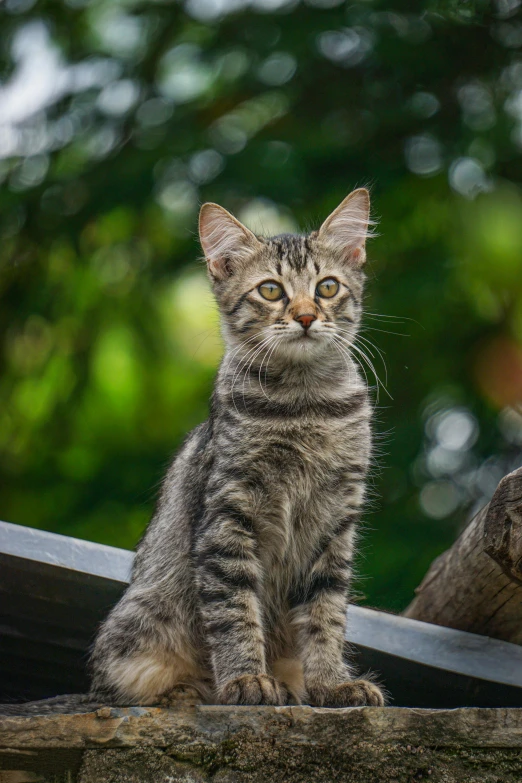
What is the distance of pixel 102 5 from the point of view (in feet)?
18.1

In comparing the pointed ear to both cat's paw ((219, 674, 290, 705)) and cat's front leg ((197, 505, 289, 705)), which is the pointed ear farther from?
cat's paw ((219, 674, 290, 705))

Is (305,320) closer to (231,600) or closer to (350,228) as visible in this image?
(350,228)

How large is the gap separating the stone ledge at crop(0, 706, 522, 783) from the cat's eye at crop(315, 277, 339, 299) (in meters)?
1.59

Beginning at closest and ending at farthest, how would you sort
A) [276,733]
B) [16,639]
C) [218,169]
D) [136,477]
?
[276,733] < [16,639] < [218,169] < [136,477]

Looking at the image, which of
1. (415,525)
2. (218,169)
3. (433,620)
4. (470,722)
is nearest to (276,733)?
(470,722)

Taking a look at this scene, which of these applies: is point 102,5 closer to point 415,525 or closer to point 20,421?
point 20,421

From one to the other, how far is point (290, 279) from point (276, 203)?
1562 mm

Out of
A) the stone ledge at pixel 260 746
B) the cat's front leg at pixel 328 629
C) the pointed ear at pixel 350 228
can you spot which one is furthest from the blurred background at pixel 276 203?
the stone ledge at pixel 260 746

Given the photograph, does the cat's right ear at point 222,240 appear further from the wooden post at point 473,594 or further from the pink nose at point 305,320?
the wooden post at point 473,594

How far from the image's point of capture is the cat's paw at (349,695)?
286 centimetres

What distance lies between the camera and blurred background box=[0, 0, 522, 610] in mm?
4977

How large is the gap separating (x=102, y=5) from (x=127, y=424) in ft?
8.00

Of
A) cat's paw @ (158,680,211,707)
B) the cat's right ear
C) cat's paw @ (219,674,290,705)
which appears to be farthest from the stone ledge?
the cat's right ear

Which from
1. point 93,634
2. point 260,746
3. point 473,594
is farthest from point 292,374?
point 260,746
